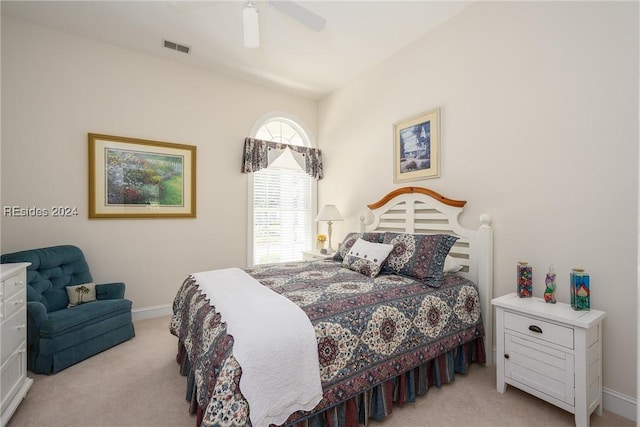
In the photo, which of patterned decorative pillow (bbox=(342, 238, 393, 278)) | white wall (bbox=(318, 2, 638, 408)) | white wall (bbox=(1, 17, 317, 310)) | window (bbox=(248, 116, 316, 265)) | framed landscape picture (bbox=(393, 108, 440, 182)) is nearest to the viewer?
white wall (bbox=(318, 2, 638, 408))

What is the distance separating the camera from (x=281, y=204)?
14.1 ft

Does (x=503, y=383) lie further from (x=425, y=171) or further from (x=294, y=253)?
(x=294, y=253)

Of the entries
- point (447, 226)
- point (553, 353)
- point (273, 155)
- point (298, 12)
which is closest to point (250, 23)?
point (298, 12)

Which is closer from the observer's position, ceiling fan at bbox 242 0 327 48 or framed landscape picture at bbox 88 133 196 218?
ceiling fan at bbox 242 0 327 48

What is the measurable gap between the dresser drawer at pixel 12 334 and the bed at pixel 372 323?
0.88 metres

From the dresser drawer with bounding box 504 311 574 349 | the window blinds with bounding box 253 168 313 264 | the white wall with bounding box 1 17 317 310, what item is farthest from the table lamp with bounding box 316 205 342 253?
the dresser drawer with bounding box 504 311 574 349

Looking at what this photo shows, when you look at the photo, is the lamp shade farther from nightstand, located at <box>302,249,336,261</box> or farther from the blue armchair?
the blue armchair

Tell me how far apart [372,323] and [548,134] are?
1816mm

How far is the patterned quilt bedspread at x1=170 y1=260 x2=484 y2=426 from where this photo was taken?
4.19 ft

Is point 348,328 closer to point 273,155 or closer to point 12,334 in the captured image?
point 12,334

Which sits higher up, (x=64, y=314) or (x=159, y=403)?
(x=64, y=314)

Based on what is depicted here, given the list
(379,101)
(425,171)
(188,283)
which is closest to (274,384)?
(188,283)

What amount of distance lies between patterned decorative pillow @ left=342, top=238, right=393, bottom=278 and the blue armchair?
2121 millimetres

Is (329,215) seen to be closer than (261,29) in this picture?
No
